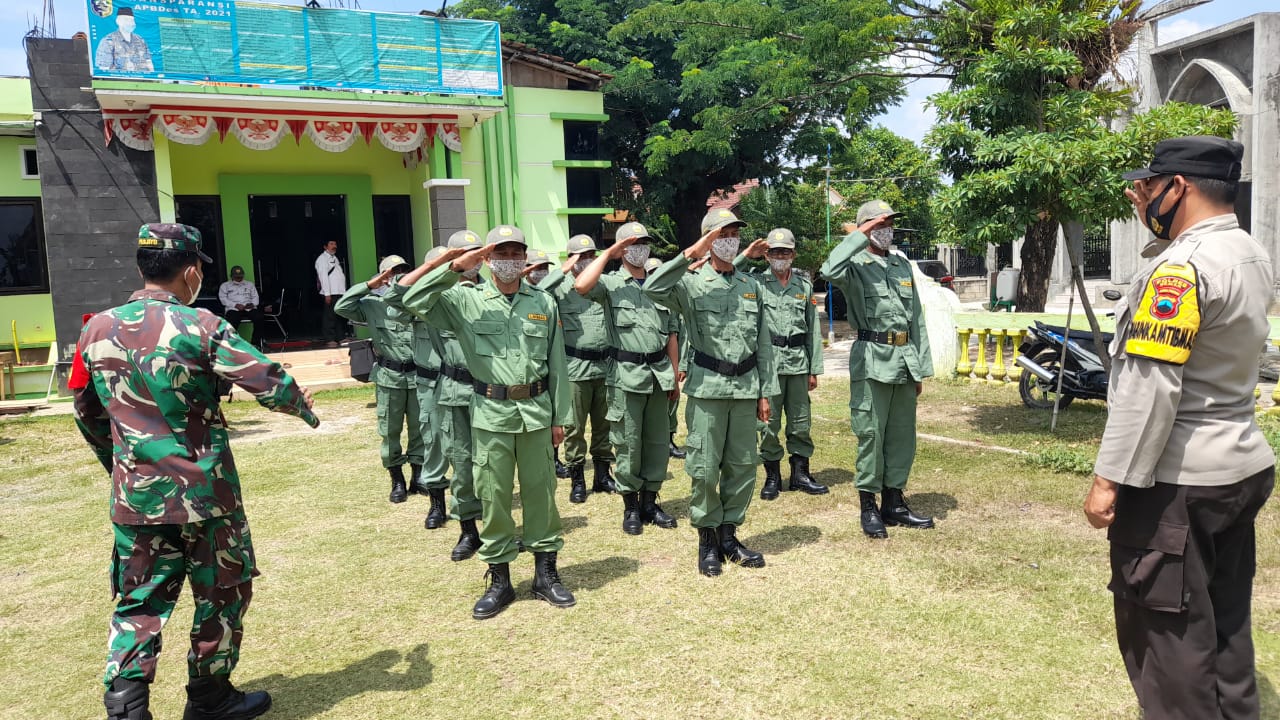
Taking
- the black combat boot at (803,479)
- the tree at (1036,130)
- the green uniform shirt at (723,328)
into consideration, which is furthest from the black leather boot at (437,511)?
the tree at (1036,130)

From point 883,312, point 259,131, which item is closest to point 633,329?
point 883,312

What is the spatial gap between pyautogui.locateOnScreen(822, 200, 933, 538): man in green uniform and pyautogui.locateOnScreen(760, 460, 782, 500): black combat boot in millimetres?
1078

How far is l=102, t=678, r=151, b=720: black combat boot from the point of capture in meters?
3.23

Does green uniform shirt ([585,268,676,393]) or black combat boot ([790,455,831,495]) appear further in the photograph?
black combat boot ([790,455,831,495])

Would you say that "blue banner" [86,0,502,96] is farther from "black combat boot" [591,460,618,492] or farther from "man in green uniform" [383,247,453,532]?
"black combat boot" [591,460,618,492]

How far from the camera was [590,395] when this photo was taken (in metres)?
7.23

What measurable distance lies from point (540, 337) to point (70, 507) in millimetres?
4920

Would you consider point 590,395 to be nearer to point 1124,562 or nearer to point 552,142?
point 1124,562

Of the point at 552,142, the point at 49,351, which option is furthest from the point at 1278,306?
the point at 49,351

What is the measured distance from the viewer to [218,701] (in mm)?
3539

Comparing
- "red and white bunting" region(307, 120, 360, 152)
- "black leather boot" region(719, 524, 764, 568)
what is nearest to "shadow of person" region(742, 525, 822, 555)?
"black leather boot" region(719, 524, 764, 568)

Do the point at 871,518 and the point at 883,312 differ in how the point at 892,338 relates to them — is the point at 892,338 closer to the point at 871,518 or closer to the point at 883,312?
the point at 883,312

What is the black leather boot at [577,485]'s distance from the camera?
689 cm

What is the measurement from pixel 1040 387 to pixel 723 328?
5.80 metres
